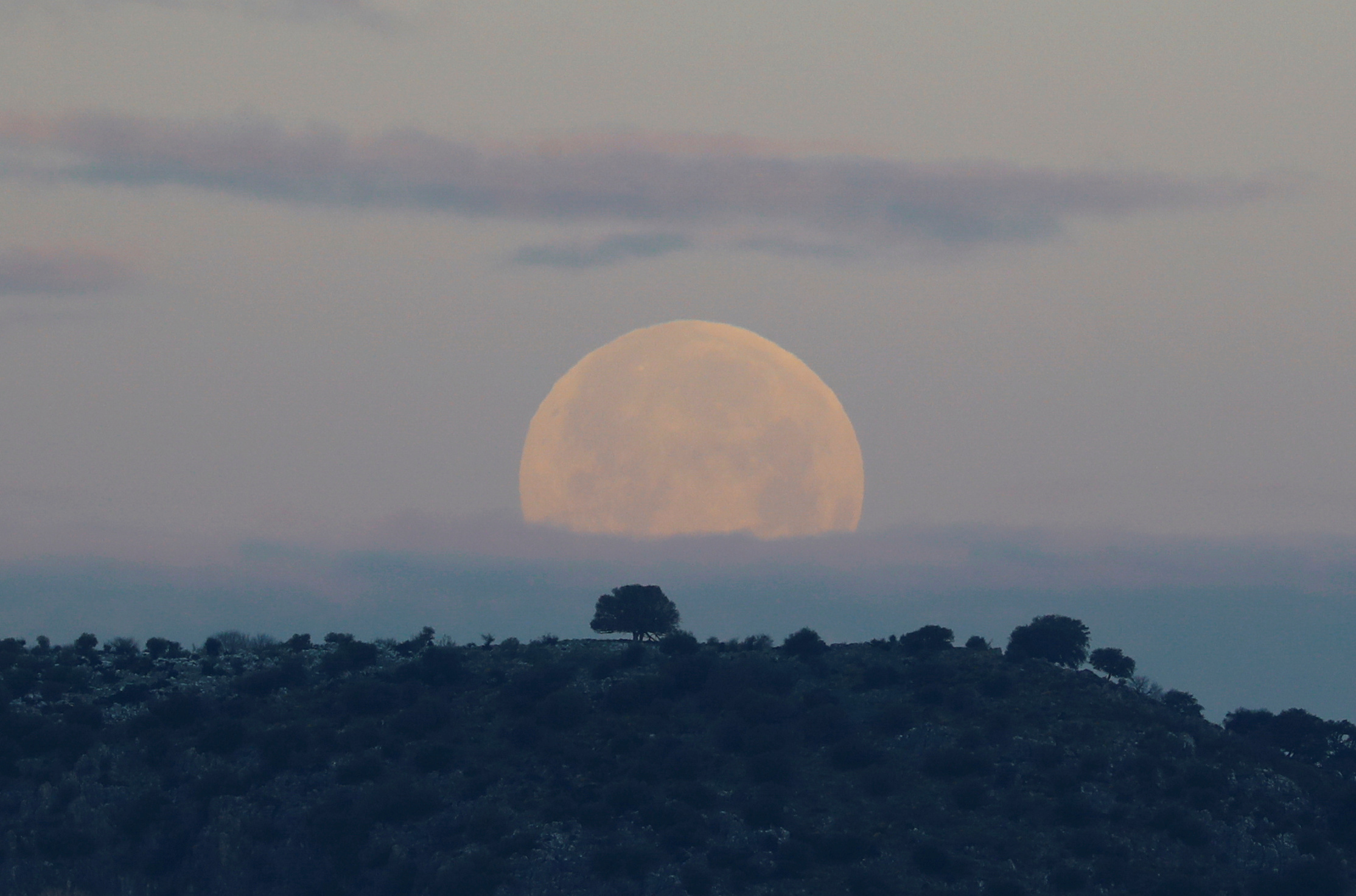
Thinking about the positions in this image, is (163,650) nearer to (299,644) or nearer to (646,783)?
(299,644)

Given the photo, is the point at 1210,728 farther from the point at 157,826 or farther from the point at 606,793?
the point at 157,826

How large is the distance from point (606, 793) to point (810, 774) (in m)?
10.8

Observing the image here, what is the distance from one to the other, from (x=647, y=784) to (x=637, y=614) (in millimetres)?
36024

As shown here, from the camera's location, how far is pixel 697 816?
82.7 m

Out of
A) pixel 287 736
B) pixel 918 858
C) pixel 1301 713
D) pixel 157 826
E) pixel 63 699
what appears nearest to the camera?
pixel 918 858

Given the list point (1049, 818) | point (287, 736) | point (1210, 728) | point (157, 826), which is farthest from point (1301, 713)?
point (157, 826)

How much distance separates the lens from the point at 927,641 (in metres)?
109

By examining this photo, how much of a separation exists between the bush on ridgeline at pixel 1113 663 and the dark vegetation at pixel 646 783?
39.2ft

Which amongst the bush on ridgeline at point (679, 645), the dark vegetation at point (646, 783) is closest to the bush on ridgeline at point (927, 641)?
the dark vegetation at point (646, 783)

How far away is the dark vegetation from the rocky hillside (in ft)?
0.52

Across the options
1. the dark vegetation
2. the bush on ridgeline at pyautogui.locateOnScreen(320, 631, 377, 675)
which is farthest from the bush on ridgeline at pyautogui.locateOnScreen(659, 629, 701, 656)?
the bush on ridgeline at pyautogui.locateOnScreen(320, 631, 377, 675)

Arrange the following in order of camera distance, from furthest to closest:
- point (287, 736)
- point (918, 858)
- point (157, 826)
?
1. point (287, 736)
2. point (157, 826)
3. point (918, 858)

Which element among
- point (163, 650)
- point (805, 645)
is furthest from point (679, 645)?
point (163, 650)

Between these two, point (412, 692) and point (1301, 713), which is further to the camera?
point (1301, 713)
